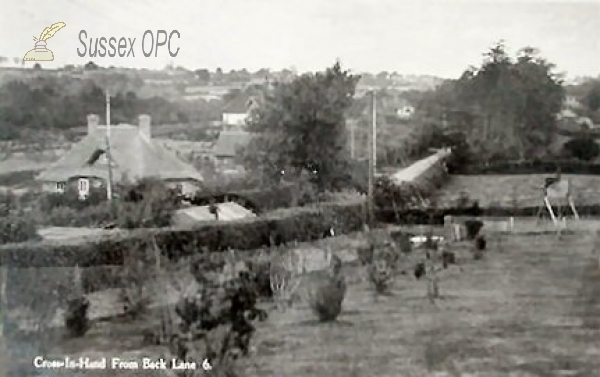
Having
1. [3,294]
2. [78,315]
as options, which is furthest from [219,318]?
[3,294]

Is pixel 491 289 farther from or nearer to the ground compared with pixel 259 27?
nearer to the ground

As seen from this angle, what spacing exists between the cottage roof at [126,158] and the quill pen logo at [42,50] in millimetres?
228

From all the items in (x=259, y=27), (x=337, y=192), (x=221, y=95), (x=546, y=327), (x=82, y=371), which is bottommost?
(x=82, y=371)

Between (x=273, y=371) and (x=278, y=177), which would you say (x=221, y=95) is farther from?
(x=273, y=371)

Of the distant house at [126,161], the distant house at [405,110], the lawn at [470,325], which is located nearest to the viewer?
the lawn at [470,325]

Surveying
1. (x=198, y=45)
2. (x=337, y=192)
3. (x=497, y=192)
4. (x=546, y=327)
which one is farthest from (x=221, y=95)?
(x=546, y=327)

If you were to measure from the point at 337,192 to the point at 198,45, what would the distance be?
49cm

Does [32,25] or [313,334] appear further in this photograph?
[32,25]

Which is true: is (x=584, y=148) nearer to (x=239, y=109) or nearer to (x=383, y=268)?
(x=383, y=268)

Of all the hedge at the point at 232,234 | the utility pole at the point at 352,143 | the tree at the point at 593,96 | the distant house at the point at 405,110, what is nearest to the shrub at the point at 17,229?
the hedge at the point at 232,234

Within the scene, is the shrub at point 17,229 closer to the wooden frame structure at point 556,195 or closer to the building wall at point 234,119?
the building wall at point 234,119

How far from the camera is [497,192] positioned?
2.34 meters

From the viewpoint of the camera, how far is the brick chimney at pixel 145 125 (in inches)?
98.3

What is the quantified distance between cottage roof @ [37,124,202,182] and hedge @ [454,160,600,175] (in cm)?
71
